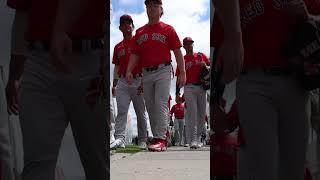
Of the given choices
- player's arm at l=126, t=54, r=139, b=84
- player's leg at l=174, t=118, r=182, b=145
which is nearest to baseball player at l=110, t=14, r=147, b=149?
player's arm at l=126, t=54, r=139, b=84

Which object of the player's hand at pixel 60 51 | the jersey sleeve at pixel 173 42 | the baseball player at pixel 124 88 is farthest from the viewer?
the baseball player at pixel 124 88

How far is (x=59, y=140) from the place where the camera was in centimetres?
211

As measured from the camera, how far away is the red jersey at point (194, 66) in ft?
24.6

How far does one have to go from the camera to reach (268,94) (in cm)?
212

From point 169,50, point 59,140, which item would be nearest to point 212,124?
point 59,140

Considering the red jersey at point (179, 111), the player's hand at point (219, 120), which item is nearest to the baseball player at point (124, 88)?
the player's hand at point (219, 120)

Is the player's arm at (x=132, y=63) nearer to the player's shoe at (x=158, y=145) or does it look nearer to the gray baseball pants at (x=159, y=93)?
the gray baseball pants at (x=159, y=93)

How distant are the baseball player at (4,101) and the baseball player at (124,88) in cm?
451

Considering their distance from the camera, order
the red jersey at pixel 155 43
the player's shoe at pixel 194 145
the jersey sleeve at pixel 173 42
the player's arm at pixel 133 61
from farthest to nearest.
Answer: the player's shoe at pixel 194 145 < the player's arm at pixel 133 61 < the jersey sleeve at pixel 173 42 < the red jersey at pixel 155 43

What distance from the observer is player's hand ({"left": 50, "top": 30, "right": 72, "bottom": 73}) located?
6.73 ft

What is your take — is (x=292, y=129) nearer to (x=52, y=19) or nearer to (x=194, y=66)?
(x=52, y=19)

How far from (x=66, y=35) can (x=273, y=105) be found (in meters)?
0.78

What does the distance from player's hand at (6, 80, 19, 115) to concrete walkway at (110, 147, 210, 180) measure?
1.88 metres

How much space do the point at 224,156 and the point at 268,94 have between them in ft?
0.89
